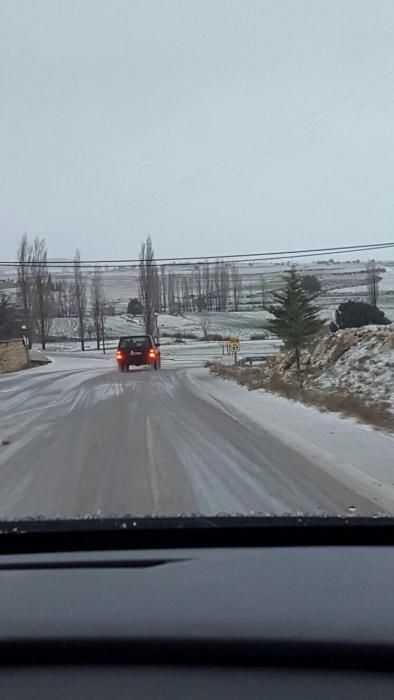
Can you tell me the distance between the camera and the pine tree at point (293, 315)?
85.6ft

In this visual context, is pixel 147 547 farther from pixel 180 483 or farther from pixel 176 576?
pixel 180 483

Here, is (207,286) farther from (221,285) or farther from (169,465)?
(169,465)

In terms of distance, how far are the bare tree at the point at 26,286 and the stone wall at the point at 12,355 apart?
1285 inches

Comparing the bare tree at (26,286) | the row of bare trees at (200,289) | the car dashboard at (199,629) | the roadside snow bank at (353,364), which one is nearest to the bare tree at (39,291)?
the bare tree at (26,286)

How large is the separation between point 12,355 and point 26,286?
136 ft

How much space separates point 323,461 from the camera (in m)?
10.1

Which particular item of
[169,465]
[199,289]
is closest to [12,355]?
[169,465]

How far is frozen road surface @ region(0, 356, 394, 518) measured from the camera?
7566 mm

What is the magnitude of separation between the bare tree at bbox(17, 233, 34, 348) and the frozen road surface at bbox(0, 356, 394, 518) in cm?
6735

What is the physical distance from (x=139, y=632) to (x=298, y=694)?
0.52 meters

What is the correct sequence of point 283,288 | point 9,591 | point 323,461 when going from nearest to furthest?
point 9,591
point 323,461
point 283,288

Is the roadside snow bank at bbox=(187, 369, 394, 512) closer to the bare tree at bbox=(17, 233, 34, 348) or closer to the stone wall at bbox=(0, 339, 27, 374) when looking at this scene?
the stone wall at bbox=(0, 339, 27, 374)

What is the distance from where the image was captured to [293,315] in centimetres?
2639

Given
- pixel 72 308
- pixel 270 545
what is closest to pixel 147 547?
pixel 270 545
